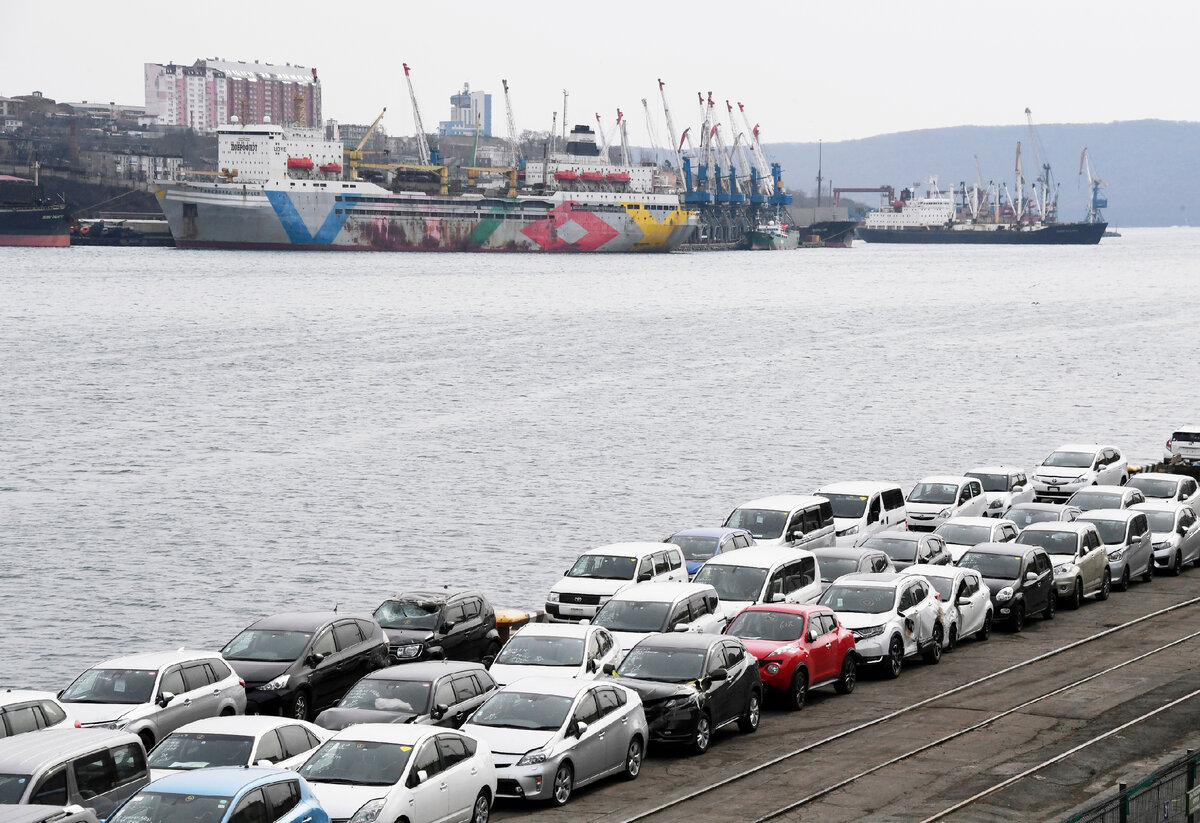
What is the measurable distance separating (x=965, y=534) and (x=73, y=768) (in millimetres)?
19177

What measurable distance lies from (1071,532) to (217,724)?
17.3m

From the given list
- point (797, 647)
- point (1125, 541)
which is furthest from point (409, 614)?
point (1125, 541)

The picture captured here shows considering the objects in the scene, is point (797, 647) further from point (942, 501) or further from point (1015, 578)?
point (942, 501)

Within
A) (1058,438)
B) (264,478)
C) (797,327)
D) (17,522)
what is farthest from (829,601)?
(797,327)

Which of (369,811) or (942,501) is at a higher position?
(369,811)

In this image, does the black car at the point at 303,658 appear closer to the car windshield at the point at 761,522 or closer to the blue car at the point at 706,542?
the blue car at the point at 706,542

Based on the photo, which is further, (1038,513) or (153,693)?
(1038,513)

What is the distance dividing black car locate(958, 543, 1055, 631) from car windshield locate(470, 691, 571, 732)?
10882 mm

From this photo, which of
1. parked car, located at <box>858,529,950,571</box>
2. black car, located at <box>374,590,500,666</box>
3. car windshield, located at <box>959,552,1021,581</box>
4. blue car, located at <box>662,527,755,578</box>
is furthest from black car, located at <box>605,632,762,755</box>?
parked car, located at <box>858,529,950,571</box>

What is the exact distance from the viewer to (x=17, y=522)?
45188 millimetres

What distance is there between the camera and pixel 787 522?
28516mm

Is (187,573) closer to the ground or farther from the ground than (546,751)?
closer to the ground

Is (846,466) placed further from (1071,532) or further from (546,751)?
(546,751)

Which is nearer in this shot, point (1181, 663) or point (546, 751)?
point (546, 751)
